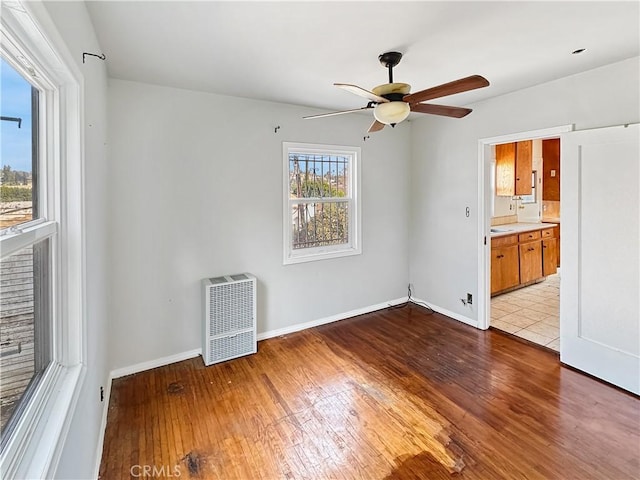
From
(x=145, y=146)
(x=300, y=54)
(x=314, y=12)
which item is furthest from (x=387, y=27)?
(x=145, y=146)

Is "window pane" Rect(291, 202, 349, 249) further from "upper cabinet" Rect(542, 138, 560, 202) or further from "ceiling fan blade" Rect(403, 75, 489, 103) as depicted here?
"upper cabinet" Rect(542, 138, 560, 202)

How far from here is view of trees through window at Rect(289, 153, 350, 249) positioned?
3.66 meters

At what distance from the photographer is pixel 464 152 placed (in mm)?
3691

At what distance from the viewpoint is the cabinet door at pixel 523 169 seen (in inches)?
195

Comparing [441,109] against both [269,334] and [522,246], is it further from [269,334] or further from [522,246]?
[522,246]

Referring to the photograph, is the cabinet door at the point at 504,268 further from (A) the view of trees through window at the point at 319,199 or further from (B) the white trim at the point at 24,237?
(B) the white trim at the point at 24,237

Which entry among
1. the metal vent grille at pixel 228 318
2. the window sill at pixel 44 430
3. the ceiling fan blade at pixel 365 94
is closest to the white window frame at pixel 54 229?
the window sill at pixel 44 430

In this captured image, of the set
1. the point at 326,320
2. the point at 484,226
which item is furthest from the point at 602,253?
the point at 326,320

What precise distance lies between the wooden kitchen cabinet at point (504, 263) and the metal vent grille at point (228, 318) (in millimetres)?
3263

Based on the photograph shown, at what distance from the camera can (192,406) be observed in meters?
2.40

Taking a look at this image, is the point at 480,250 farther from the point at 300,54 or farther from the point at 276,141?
the point at 300,54

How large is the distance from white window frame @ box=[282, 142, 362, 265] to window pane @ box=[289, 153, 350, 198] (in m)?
0.06

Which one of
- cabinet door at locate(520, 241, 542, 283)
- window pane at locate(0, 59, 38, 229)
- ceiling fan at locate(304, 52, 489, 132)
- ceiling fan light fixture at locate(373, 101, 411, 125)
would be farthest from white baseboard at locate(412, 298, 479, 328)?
window pane at locate(0, 59, 38, 229)

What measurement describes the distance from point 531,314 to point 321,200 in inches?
115
